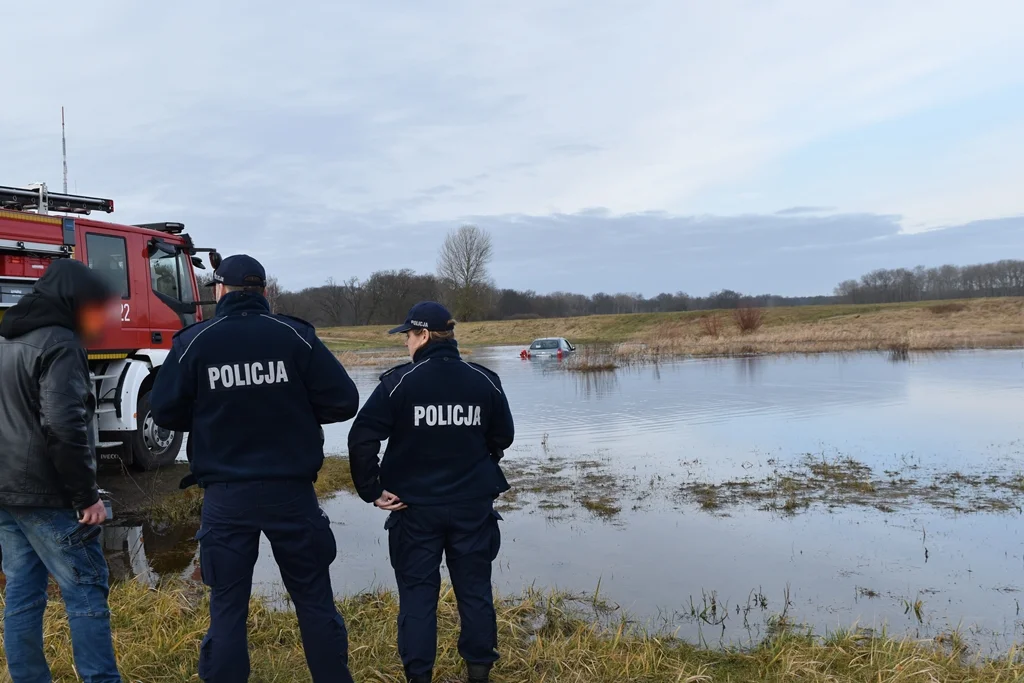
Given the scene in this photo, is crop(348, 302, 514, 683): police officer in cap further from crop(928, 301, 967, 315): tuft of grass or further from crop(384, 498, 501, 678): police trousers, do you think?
crop(928, 301, 967, 315): tuft of grass

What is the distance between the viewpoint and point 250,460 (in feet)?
11.1

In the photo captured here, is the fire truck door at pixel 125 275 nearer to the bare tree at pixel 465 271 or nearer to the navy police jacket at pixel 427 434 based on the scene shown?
the navy police jacket at pixel 427 434

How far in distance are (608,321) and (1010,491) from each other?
61577mm

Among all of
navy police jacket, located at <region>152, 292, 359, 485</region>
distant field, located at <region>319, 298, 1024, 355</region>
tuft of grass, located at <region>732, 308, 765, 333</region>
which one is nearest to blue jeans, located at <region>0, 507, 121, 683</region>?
navy police jacket, located at <region>152, 292, 359, 485</region>

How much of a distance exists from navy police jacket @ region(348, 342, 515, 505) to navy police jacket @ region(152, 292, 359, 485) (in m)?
0.32

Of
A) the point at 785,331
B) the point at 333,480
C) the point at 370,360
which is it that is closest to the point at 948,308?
the point at 785,331

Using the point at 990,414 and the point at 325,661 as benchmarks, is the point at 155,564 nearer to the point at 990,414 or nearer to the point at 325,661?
the point at 325,661

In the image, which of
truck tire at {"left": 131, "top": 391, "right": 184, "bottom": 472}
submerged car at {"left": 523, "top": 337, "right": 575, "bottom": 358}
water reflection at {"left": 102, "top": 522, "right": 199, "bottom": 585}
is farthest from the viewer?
submerged car at {"left": 523, "top": 337, "right": 575, "bottom": 358}

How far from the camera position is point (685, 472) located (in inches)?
389

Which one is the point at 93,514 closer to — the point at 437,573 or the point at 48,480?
the point at 48,480

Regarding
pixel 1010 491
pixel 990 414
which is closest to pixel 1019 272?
pixel 990 414

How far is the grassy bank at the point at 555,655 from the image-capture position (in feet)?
12.7

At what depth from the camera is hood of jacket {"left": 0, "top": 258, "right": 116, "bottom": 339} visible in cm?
336

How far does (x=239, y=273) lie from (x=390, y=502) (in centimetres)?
132
